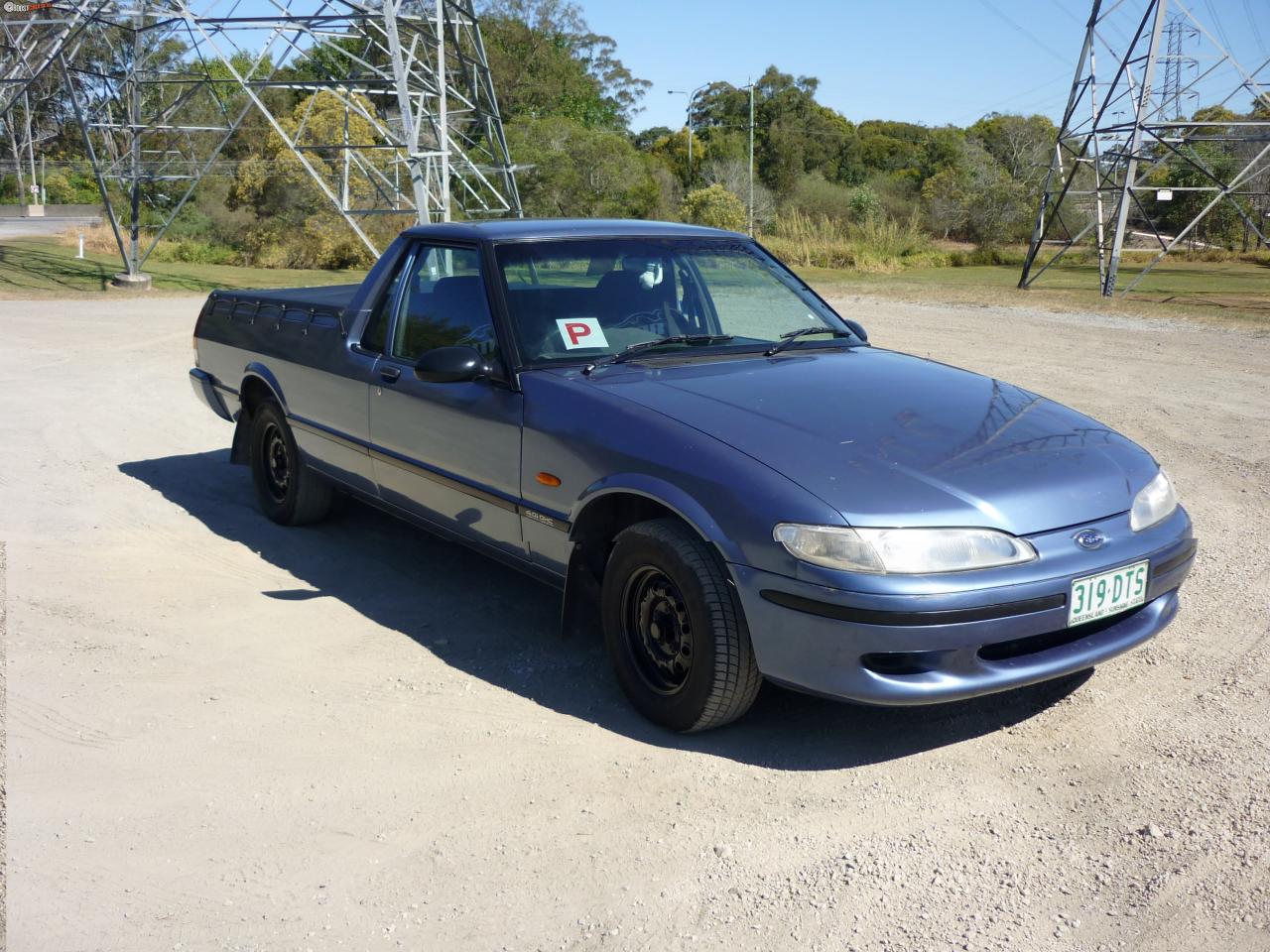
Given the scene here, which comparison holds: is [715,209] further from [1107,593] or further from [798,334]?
[1107,593]

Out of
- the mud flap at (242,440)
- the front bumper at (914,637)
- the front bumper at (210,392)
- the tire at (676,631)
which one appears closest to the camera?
the front bumper at (914,637)

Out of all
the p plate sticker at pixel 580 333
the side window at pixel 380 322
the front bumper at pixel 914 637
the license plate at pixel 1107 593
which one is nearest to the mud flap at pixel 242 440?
the side window at pixel 380 322

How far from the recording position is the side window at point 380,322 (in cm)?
548

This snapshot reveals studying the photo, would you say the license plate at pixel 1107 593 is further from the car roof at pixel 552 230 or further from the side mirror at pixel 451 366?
the car roof at pixel 552 230

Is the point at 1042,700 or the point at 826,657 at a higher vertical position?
the point at 826,657

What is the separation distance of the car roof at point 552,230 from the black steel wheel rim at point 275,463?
167cm

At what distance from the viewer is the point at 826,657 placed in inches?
137

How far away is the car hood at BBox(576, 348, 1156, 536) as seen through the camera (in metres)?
3.55

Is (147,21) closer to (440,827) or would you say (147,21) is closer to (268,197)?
(268,197)

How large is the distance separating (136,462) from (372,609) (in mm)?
3775

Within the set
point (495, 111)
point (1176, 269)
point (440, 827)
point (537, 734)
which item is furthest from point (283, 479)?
point (1176, 269)

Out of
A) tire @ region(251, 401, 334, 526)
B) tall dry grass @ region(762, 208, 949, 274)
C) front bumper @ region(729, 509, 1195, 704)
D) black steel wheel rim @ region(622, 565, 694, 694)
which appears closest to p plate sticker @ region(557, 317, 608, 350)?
black steel wheel rim @ region(622, 565, 694, 694)

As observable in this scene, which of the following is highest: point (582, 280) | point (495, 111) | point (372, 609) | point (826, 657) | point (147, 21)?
point (147, 21)

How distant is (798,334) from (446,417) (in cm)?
157
